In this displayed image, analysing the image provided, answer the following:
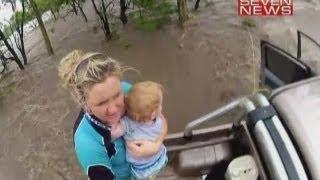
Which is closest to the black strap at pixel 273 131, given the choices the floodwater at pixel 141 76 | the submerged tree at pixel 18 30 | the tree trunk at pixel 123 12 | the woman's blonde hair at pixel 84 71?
the woman's blonde hair at pixel 84 71

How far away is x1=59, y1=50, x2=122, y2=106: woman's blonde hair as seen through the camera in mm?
2172

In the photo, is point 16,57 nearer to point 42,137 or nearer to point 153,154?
point 42,137

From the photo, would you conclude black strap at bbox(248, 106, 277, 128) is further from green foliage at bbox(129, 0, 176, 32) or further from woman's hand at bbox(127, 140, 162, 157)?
green foliage at bbox(129, 0, 176, 32)

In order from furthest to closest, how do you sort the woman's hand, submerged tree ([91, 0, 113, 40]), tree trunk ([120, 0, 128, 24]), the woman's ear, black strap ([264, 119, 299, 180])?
tree trunk ([120, 0, 128, 24])
submerged tree ([91, 0, 113, 40])
the woman's hand
the woman's ear
black strap ([264, 119, 299, 180])

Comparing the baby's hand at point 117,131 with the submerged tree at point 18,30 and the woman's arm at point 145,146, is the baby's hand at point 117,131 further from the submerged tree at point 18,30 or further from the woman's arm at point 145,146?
the submerged tree at point 18,30

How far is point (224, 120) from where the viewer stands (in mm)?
4730

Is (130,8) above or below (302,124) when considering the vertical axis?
below

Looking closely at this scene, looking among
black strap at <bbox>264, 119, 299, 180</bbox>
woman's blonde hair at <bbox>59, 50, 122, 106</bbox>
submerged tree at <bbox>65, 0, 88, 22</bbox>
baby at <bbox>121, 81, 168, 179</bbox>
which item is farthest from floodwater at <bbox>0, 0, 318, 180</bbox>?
woman's blonde hair at <bbox>59, 50, 122, 106</bbox>

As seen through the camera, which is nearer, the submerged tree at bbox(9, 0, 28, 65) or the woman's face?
the woman's face

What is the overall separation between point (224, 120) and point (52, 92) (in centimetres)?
286

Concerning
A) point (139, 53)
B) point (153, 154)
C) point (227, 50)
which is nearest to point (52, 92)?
point (139, 53)

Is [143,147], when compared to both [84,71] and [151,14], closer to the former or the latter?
[84,71]

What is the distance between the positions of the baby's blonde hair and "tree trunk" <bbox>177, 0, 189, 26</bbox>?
479 centimetres

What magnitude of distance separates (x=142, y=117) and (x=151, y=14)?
5228 millimetres
